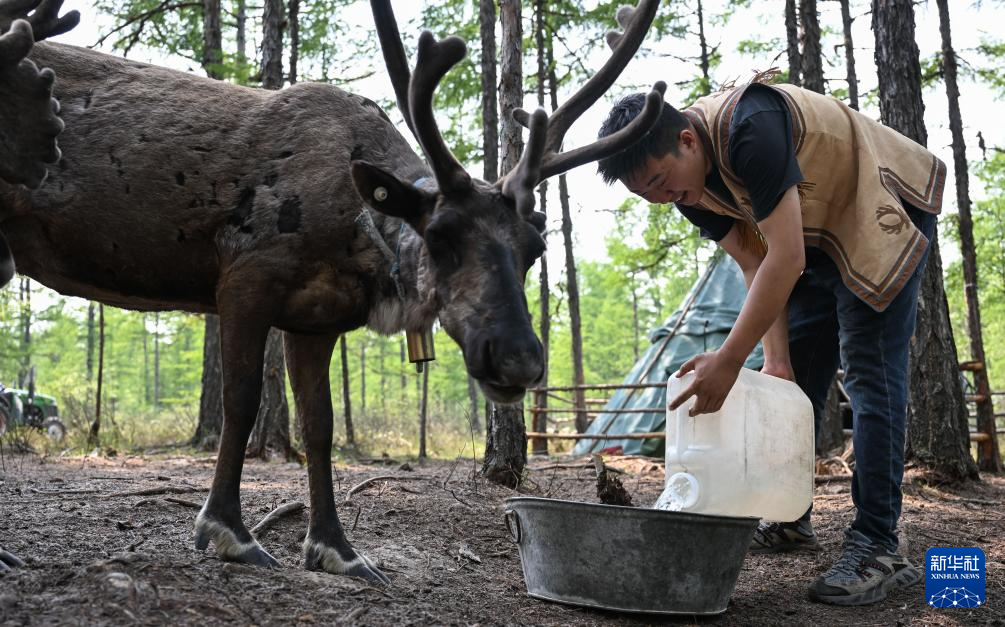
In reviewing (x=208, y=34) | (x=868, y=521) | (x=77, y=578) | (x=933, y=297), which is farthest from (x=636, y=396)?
(x=77, y=578)

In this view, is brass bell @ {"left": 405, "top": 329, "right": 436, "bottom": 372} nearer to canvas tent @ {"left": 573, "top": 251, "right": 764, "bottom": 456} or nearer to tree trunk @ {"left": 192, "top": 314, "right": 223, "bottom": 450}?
tree trunk @ {"left": 192, "top": 314, "right": 223, "bottom": 450}

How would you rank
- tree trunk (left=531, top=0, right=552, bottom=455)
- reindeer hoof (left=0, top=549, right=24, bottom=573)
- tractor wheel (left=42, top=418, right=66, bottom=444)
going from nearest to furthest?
reindeer hoof (left=0, top=549, right=24, bottom=573)
tractor wheel (left=42, top=418, right=66, bottom=444)
tree trunk (left=531, top=0, right=552, bottom=455)

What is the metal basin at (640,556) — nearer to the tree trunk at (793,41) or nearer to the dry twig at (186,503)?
the dry twig at (186,503)

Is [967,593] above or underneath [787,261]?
underneath

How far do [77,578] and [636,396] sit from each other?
38.0ft

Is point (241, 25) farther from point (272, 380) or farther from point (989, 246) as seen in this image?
point (989, 246)

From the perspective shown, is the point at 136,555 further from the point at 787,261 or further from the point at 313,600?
the point at 787,261

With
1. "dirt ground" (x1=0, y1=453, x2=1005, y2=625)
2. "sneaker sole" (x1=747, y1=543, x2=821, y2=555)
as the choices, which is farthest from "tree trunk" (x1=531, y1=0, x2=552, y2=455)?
"sneaker sole" (x1=747, y1=543, x2=821, y2=555)

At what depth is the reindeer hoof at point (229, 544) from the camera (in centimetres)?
339

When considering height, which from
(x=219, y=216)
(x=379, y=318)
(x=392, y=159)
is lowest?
(x=379, y=318)

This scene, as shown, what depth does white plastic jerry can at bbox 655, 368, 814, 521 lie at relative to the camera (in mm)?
3635

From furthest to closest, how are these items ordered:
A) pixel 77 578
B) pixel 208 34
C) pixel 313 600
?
pixel 208 34, pixel 313 600, pixel 77 578

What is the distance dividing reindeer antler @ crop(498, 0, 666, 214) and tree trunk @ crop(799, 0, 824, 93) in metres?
6.43

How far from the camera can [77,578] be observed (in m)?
2.66
